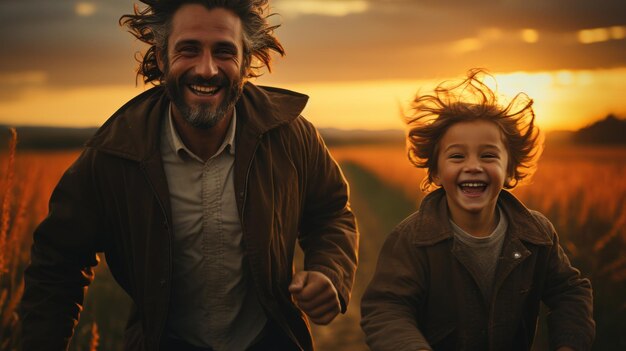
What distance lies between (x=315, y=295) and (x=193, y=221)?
63 cm

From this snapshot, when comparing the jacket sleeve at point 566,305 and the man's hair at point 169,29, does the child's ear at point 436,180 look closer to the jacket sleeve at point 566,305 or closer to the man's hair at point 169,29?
the jacket sleeve at point 566,305

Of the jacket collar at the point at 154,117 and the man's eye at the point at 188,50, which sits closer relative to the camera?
the jacket collar at the point at 154,117

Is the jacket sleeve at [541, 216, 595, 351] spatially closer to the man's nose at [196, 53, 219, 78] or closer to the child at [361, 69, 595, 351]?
the child at [361, 69, 595, 351]

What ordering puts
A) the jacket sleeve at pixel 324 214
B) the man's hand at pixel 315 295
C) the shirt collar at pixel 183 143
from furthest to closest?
the jacket sleeve at pixel 324 214 → the shirt collar at pixel 183 143 → the man's hand at pixel 315 295

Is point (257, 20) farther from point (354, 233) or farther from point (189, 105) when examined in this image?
point (354, 233)

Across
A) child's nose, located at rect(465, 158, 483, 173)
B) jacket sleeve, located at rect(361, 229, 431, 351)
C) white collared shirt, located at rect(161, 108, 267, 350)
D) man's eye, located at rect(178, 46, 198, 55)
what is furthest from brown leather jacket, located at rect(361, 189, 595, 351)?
man's eye, located at rect(178, 46, 198, 55)

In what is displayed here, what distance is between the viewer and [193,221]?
319 cm

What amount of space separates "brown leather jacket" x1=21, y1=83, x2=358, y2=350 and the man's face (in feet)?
0.51

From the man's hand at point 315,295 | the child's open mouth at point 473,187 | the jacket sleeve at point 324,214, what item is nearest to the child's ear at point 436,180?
the child's open mouth at point 473,187

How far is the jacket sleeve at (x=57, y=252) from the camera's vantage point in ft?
10.3

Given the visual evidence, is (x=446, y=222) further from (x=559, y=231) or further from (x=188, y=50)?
(x=559, y=231)

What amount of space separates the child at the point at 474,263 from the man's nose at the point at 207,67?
3.31 feet

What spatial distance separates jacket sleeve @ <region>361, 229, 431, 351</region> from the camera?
2.87m

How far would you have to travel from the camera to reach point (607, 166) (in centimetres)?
721
